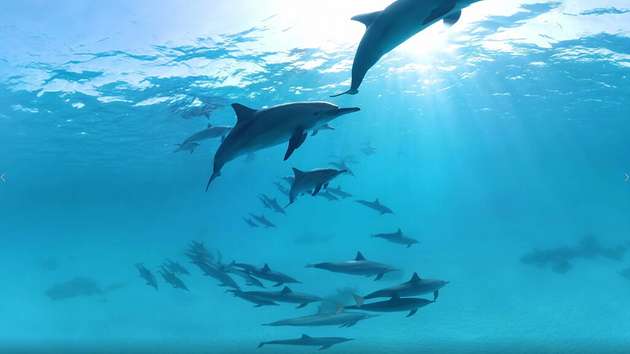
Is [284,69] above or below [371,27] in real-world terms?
above

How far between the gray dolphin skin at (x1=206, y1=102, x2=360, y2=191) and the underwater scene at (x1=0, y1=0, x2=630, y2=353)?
0.07ft

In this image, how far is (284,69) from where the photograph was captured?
75.0 ft

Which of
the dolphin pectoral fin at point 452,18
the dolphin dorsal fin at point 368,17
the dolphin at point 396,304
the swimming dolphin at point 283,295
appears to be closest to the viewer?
the dolphin pectoral fin at point 452,18

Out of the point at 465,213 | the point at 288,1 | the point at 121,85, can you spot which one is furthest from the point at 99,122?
the point at 465,213

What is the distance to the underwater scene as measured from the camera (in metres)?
9.32

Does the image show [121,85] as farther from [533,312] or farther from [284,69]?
[533,312]

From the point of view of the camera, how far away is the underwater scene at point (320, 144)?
9320 mm

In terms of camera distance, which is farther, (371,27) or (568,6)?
(568,6)

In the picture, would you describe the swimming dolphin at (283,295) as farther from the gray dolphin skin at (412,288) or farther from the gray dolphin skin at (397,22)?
the gray dolphin skin at (397,22)

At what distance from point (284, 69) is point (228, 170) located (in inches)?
1197

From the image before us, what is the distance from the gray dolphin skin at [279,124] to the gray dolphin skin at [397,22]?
0.50 meters

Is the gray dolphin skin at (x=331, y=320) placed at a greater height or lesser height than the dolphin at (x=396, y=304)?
greater

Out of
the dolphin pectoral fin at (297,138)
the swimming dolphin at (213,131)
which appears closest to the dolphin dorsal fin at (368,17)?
the dolphin pectoral fin at (297,138)

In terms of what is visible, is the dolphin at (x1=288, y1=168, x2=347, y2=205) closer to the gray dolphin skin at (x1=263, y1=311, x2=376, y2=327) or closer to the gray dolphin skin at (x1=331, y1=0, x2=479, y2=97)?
the gray dolphin skin at (x1=331, y1=0, x2=479, y2=97)
